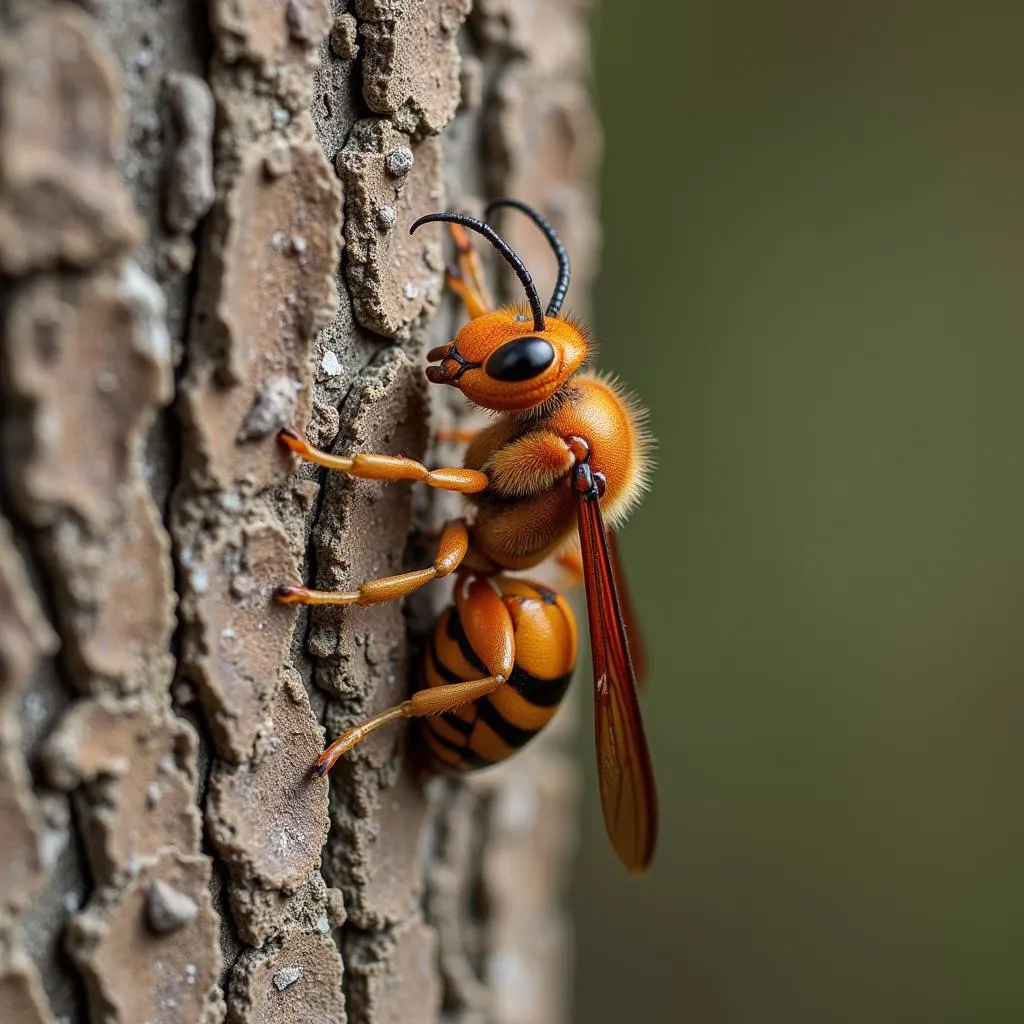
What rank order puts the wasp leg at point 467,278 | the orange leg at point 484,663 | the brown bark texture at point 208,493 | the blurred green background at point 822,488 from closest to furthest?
the brown bark texture at point 208,493
the orange leg at point 484,663
the wasp leg at point 467,278
the blurred green background at point 822,488

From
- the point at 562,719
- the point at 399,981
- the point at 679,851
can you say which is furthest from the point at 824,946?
the point at 399,981

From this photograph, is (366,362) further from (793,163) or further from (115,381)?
(793,163)

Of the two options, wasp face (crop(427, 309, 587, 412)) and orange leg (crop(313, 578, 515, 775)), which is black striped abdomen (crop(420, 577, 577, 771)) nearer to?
orange leg (crop(313, 578, 515, 775))

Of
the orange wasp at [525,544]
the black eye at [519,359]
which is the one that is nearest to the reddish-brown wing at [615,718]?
the orange wasp at [525,544]

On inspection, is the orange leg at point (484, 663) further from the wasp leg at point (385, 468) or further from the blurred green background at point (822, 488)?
the blurred green background at point (822, 488)

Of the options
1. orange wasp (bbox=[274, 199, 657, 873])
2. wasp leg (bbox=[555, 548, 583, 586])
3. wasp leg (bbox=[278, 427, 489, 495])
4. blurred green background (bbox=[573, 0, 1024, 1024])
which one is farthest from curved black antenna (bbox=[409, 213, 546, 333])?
blurred green background (bbox=[573, 0, 1024, 1024])
